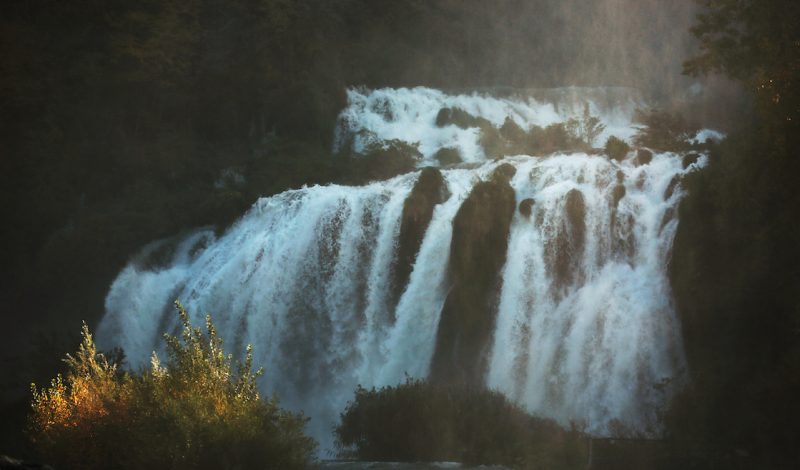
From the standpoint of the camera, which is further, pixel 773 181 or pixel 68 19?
pixel 68 19

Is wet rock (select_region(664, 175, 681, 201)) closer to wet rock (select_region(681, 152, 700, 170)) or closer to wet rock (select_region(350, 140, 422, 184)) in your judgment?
wet rock (select_region(681, 152, 700, 170))

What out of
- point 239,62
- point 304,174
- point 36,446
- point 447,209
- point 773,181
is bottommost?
point 36,446

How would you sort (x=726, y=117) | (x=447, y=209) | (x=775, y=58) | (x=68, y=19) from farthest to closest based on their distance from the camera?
(x=68, y=19), (x=726, y=117), (x=447, y=209), (x=775, y=58)

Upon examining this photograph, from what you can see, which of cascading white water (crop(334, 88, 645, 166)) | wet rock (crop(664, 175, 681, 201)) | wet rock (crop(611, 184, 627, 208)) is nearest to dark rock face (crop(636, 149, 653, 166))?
wet rock (crop(611, 184, 627, 208))

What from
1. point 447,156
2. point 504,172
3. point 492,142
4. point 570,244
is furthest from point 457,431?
point 492,142

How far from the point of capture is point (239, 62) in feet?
165

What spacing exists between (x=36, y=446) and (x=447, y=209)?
51.9 ft

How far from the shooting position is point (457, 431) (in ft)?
68.3

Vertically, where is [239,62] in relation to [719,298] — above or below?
above

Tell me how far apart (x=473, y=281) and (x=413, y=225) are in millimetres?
3193

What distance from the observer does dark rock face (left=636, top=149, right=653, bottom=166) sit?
27.0 m

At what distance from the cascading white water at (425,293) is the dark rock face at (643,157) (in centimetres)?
26

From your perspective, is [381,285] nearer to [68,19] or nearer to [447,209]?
[447,209]

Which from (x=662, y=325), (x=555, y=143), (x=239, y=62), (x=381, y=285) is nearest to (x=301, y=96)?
(x=239, y=62)
